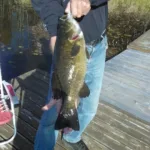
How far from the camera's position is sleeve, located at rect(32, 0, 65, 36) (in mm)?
2115

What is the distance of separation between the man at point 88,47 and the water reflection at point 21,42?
13.4 feet

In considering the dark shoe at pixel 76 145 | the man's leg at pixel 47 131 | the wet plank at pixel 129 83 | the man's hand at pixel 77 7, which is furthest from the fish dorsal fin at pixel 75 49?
the wet plank at pixel 129 83

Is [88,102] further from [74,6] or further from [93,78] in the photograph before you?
[74,6]

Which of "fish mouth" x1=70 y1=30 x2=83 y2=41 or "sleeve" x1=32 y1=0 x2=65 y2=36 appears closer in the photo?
"fish mouth" x1=70 y1=30 x2=83 y2=41

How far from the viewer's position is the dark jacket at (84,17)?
2.12 meters

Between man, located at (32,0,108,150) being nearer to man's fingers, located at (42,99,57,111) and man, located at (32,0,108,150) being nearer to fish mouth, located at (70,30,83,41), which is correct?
man's fingers, located at (42,99,57,111)

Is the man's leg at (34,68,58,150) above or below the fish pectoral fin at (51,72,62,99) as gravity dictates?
below

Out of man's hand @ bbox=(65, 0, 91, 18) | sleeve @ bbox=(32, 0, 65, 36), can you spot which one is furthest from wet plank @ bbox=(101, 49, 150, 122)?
man's hand @ bbox=(65, 0, 91, 18)

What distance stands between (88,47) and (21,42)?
6.64 m

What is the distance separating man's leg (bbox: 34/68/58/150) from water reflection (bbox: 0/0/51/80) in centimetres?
409

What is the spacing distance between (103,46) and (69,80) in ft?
2.58

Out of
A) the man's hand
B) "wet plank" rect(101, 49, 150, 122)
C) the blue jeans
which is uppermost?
the man's hand

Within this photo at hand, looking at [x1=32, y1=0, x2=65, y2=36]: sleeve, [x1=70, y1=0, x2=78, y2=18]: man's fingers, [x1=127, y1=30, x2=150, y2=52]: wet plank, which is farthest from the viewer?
[x1=127, y1=30, x2=150, y2=52]: wet plank

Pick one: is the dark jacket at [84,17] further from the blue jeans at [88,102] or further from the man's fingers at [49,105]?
the man's fingers at [49,105]
